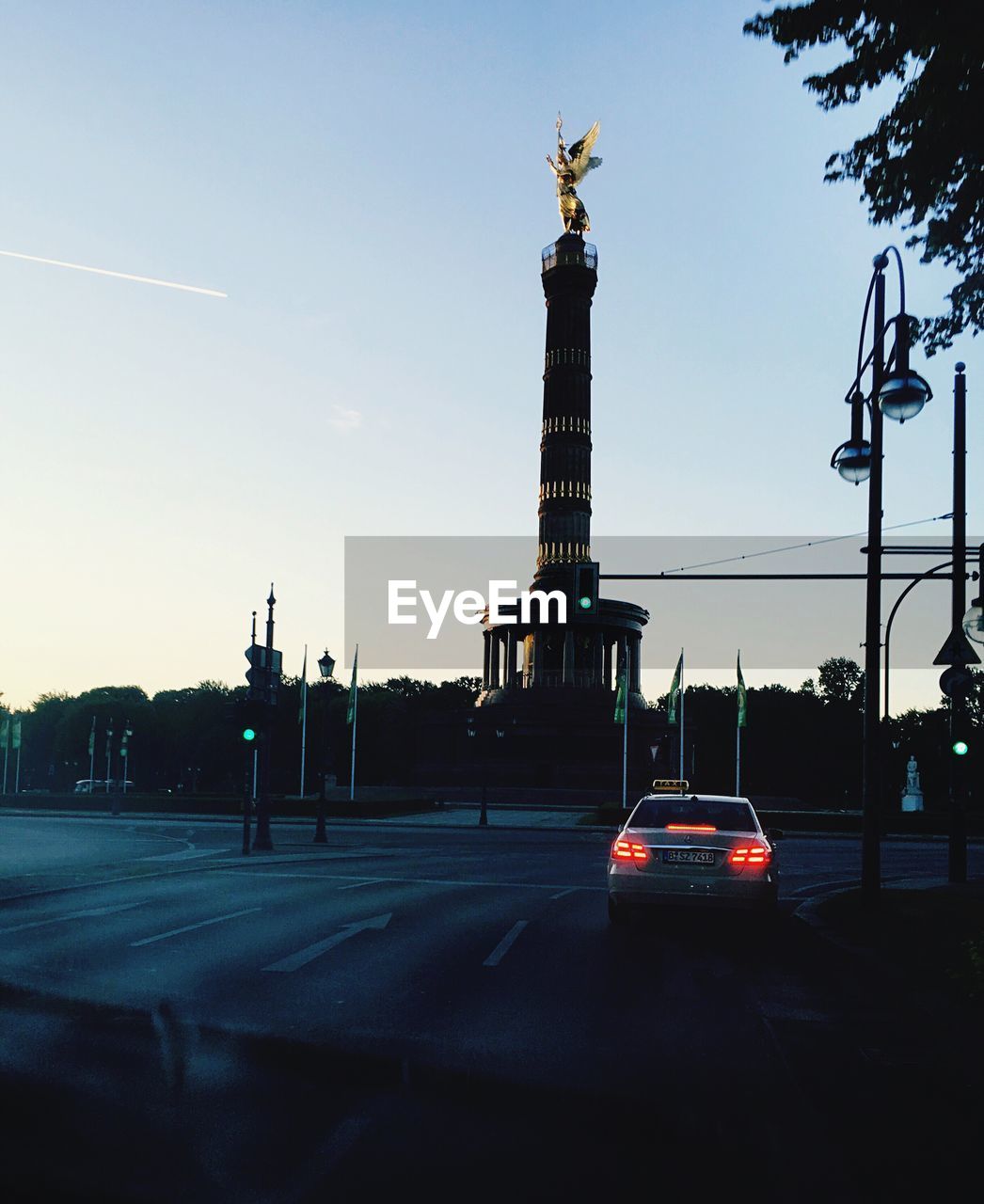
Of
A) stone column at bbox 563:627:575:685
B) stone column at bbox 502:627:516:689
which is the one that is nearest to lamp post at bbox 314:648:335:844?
stone column at bbox 563:627:575:685

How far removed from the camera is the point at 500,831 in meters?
41.8

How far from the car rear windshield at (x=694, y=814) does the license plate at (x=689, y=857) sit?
540mm

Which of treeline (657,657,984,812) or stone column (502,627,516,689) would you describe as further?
treeline (657,657,984,812)

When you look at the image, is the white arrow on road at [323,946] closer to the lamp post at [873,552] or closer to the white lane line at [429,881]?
the white lane line at [429,881]

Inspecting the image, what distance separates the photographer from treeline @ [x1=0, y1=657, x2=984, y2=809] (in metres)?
101

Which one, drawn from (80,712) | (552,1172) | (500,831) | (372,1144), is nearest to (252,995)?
(372,1144)

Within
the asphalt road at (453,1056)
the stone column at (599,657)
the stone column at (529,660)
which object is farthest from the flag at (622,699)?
the asphalt road at (453,1056)

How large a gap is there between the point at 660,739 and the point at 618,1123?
74.5 m

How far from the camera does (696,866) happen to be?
13.4 meters

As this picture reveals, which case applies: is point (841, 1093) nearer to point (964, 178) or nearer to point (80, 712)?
point (964, 178)

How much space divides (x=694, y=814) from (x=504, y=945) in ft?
10.4

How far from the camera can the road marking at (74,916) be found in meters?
13.6

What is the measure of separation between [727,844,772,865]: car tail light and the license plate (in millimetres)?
242

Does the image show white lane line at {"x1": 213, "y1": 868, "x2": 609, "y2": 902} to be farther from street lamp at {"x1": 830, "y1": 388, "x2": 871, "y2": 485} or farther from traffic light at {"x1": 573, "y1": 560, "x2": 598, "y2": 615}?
street lamp at {"x1": 830, "y1": 388, "x2": 871, "y2": 485}
